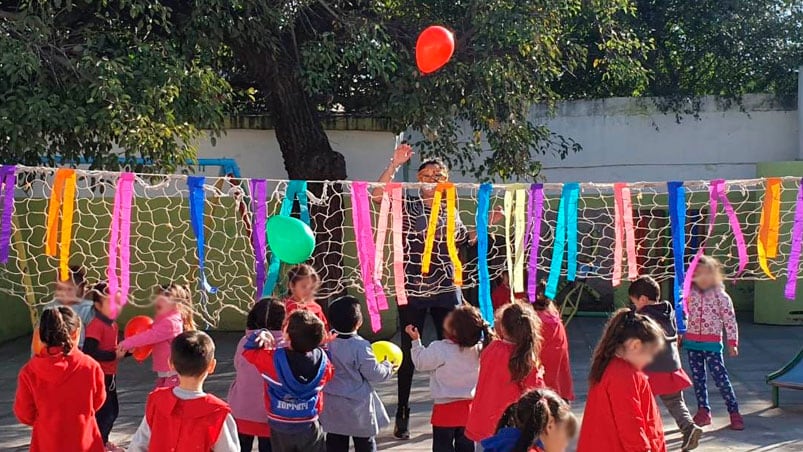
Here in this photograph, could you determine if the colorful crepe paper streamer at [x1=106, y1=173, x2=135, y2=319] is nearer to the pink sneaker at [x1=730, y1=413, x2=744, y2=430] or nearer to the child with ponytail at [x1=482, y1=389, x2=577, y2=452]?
the child with ponytail at [x1=482, y1=389, x2=577, y2=452]

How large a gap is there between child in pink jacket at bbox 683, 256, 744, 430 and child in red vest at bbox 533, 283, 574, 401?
128 centimetres

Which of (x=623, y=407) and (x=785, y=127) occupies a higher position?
(x=785, y=127)

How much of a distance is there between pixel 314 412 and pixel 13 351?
7469 mm

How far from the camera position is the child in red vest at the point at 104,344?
224 inches

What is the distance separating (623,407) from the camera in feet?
12.6

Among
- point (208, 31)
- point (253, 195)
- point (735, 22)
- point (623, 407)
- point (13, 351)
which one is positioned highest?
point (735, 22)

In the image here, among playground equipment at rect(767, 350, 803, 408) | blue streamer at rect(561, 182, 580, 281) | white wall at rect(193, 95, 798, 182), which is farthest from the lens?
white wall at rect(193, 95, 798, 182)

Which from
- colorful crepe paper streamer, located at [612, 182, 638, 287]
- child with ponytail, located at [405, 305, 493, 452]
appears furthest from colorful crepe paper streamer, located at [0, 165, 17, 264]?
colorful crepe paper streamer, located at [612, 182, 638, 287]

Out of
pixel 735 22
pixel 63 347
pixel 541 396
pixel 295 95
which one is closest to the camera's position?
pixel 541 396

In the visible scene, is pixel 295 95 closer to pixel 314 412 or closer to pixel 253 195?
pixel 253 195

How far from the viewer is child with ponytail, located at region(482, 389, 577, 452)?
9.62 ft

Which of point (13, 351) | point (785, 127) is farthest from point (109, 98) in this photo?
point (785, 127)

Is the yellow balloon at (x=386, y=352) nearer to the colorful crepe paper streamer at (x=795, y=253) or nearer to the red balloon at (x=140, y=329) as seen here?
the red balloon at (x=140, y=329)

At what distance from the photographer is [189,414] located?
366 centimetres
